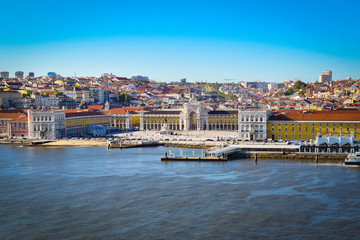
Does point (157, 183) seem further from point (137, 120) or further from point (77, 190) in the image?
point (137, 120)

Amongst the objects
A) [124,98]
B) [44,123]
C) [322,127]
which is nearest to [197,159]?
[322,127]

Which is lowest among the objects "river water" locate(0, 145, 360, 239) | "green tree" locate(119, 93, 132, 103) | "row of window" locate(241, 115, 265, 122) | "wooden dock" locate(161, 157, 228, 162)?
"river water" locate(0, 145, 360, 239)


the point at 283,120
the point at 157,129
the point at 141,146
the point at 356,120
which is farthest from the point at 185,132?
the point at 356,120

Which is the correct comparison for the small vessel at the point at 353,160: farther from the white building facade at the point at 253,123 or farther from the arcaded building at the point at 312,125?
the white building facade at the point at 253,123

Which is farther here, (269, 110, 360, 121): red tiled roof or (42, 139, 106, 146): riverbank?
(42, 139, 106, 146): riverbank

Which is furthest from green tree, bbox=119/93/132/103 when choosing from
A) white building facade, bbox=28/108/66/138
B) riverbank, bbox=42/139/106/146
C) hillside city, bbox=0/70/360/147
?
riverbank, bbox=42/139/106/146

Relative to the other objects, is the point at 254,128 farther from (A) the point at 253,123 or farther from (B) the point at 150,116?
(B) the point at 150,116

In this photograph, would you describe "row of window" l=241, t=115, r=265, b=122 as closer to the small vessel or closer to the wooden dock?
the wooden dock

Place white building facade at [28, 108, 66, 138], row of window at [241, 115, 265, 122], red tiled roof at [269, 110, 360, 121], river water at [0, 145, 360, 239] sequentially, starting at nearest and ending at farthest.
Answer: river water at [0, 145, 360, 239]
red tiled roof at [269, 110, 360, 121]
row of window at [241, 115, 265, 122]
white building facade at [28, 108, 66, 138]
